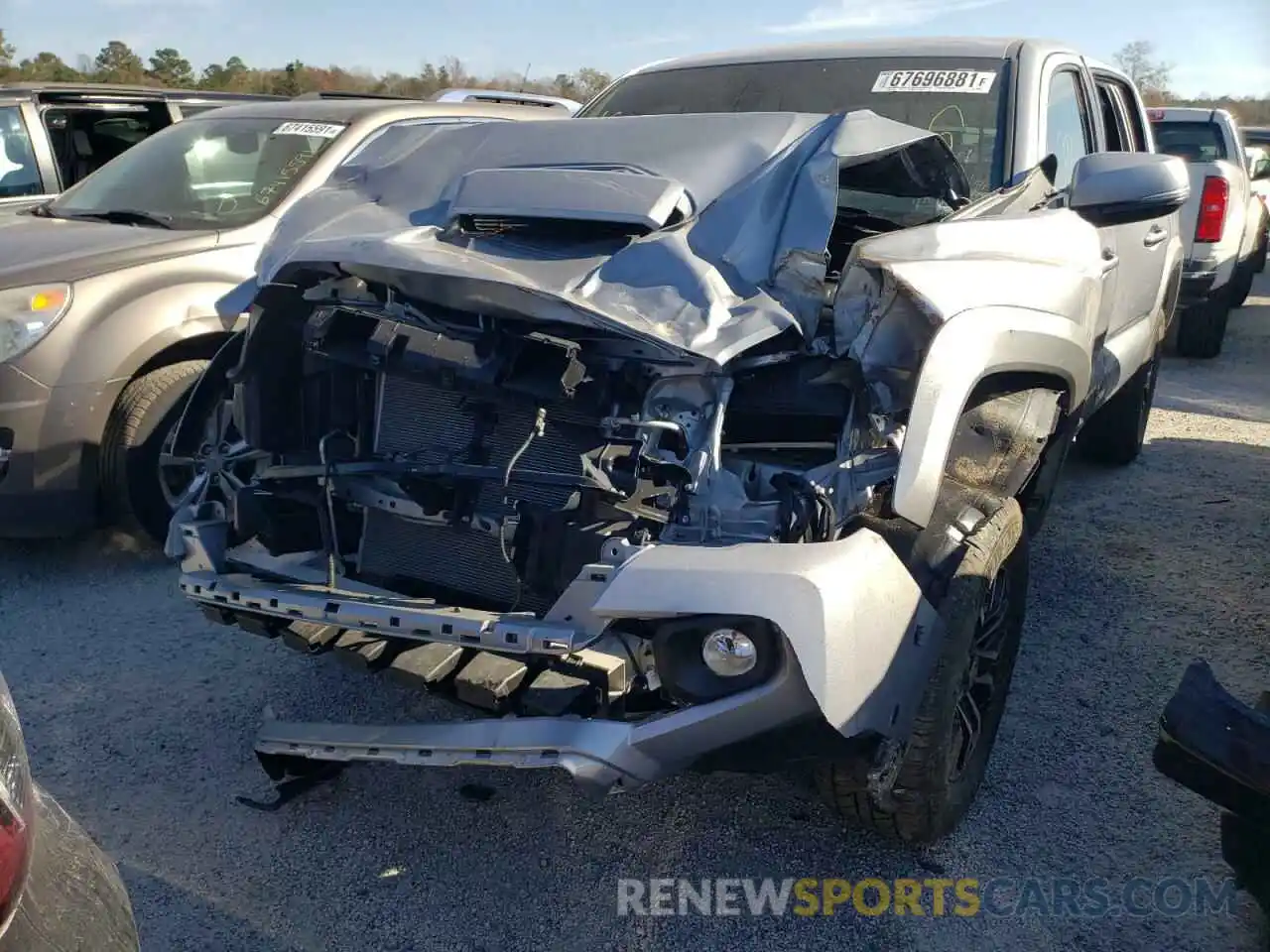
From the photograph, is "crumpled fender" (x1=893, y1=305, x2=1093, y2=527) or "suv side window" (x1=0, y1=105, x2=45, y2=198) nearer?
"crumpled fender" (x1=893, y1=305, x2=1093, y2=527)

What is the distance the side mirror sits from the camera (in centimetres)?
320

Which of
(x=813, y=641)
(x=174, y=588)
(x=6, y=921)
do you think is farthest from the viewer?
(x=174, y=588)

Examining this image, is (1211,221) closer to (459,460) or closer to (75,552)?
(459,460)

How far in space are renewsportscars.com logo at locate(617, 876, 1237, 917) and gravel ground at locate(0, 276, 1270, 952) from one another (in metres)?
0.03

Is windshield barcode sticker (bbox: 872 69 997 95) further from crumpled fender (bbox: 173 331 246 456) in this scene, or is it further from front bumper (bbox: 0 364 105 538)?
front bumper (bbox: 0 364 105 538)

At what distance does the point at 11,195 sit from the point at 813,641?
644 cm

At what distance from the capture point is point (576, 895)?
8.35ft

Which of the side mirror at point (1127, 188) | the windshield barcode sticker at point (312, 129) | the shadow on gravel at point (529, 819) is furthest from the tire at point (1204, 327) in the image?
the windshield barcode sticker at point (312, 129)

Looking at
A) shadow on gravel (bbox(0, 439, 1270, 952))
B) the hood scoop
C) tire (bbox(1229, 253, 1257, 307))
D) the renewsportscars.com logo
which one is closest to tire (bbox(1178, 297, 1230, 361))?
tire (bbox(1229, 253, 1257, 307))

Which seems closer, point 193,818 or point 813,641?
point 813,641

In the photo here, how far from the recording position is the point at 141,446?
14.1 ft

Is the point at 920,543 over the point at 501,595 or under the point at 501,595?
over

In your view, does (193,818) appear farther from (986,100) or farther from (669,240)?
(986,100)

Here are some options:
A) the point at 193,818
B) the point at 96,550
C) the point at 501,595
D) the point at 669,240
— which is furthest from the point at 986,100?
the point at 96,550
